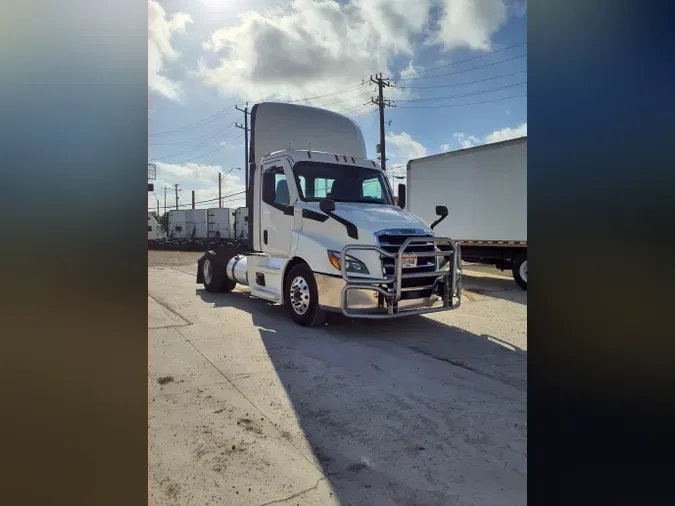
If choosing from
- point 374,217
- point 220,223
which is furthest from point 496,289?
point 220,223

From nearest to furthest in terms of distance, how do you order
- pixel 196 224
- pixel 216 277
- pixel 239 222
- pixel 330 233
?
pixel 330 233 → pixel 216 277 → pixel 239 222 → pixel 196 224

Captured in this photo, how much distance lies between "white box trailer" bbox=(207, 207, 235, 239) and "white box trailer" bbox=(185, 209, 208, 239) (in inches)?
30.8

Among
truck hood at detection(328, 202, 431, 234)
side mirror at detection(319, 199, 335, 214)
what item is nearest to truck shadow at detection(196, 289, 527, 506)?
truck hood at detection(328, 202, 431, 234)

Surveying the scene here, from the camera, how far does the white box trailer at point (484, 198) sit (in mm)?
11016

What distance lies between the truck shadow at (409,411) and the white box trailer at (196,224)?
31.4 meters

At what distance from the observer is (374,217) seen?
20.6 ft

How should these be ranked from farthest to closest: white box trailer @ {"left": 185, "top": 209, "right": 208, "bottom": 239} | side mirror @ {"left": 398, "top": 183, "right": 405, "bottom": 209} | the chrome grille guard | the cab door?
1. white box trailer @ {"left": 185, "top": 209, "right": 208, "bottom": 239}
2. side mirror @ {"left": 398, "top": 183, "right": 405, "bottom": 209}
3. the cab door
4. the chrome grille guard

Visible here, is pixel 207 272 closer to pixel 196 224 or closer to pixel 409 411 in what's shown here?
pixel 409 411

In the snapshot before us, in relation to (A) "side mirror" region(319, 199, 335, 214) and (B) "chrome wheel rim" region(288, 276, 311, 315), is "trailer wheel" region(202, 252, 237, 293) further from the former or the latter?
(A) "side mirror" region(319, 199, 335, 214)

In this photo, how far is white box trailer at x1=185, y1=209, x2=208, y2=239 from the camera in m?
35.7
